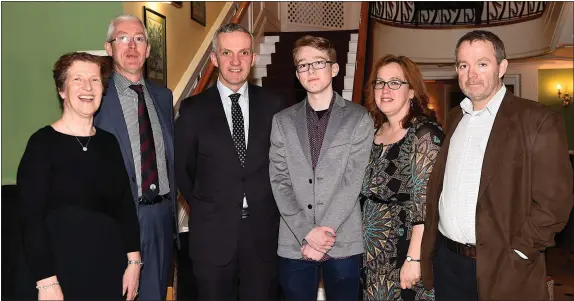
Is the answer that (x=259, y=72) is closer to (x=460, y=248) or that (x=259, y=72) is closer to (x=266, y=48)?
(x=266, y=48)

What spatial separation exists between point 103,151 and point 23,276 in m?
0.86

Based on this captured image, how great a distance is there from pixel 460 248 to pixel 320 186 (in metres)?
0.76

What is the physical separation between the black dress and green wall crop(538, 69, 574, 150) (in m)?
14.0

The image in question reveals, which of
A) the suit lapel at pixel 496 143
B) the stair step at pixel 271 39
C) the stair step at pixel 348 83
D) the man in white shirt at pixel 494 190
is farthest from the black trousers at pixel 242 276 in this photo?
the stair step at pixel 271 39

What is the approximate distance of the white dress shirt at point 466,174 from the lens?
257 cm

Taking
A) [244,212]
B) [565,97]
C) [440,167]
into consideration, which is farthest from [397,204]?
[565,97]

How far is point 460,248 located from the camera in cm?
264

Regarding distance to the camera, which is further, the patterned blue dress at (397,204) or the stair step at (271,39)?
the stair step at (271,39)

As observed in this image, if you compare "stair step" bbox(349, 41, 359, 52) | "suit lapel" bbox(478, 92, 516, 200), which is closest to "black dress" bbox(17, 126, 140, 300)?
"suit lapel" bbox(478, 92, 516, 200)

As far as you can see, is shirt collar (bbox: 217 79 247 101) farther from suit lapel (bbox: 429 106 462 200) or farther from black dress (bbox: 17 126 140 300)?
suit lapel (bbox: 429 106 462 200)

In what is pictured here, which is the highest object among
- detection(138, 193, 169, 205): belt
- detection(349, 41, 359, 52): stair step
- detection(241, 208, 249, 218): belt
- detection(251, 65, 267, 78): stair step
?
detection(349, 41, 359, 52): stair step

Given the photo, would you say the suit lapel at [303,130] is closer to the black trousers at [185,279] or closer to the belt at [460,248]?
the belt at [460,248]

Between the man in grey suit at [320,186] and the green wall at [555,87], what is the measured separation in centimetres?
1313

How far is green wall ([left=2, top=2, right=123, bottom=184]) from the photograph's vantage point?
379 cm
